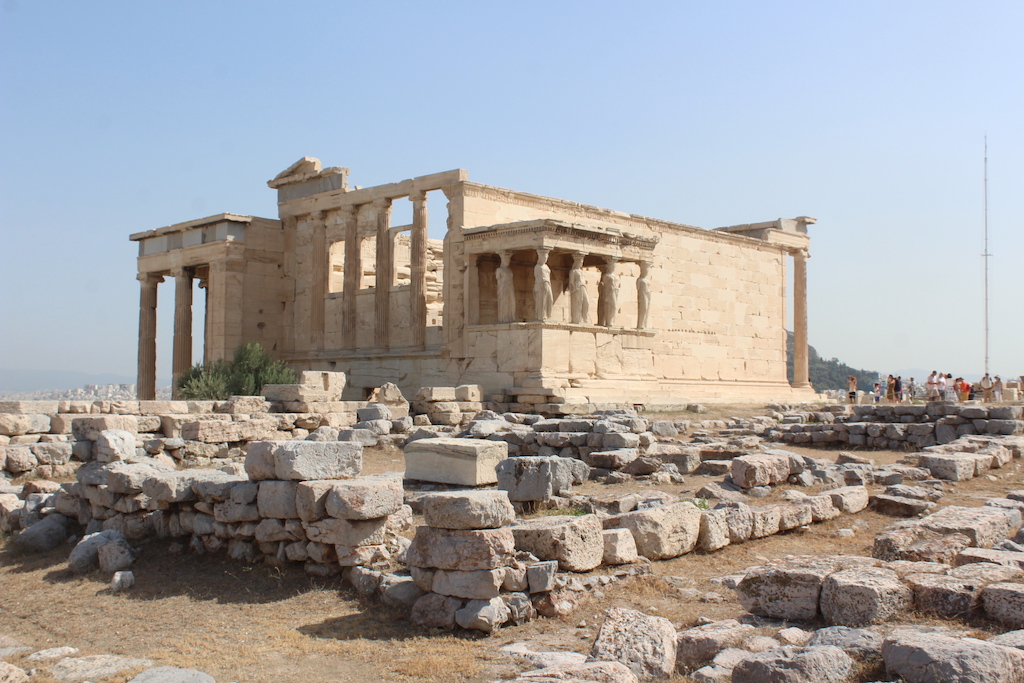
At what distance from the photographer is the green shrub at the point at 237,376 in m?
20.8

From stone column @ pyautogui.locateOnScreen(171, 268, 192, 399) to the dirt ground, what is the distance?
1694cm

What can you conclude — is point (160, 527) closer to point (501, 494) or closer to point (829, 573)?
point (501, 494)

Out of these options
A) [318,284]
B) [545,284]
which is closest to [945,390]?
[545,284]

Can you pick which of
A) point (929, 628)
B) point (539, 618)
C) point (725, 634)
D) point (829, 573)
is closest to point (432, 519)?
point (539, 618)

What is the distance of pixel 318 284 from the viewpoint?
24156mm

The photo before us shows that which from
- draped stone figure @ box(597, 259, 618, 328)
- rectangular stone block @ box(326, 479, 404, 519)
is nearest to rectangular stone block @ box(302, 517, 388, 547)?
Answer: rectangular stone block @ box(326, 479, 404, 519)

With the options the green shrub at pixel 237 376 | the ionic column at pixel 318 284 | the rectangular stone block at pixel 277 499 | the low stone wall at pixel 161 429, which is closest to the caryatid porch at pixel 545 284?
the low stone wall at pixel 161 429

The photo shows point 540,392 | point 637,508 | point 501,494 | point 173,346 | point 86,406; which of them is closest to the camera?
point 501,494

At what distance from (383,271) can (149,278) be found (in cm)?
760

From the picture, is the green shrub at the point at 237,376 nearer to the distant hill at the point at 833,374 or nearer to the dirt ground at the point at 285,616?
the dirt ground at the point at 285,616

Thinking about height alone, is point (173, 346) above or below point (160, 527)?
above

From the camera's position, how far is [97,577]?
7.97 metres

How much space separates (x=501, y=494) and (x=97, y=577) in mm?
3736

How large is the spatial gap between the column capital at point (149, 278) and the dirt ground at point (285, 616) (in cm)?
1846
